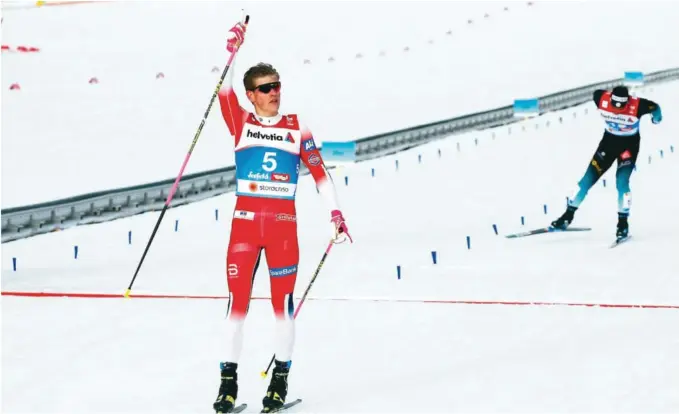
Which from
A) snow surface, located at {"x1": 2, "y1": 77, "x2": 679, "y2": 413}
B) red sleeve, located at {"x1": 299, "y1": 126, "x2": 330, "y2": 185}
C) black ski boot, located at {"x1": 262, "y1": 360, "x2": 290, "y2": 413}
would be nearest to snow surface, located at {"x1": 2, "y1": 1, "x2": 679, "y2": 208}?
snow surface, located at {"x1": 2, "y1": 77, "x2": 679, "y2": 413}

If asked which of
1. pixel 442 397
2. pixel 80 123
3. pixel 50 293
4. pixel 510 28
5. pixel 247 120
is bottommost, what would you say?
pixel 442 397

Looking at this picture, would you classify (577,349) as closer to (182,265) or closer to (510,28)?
(182,265)

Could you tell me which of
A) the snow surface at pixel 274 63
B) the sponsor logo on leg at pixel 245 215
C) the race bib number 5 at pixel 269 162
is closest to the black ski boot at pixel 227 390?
the sponsor logo on leg at pixel 245 215

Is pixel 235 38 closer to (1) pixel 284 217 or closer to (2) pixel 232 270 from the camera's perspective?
(1) pixel 284 217

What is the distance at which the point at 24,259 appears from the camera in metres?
12.6

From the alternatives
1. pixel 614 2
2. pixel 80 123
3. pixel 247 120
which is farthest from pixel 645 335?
pixel 614 2

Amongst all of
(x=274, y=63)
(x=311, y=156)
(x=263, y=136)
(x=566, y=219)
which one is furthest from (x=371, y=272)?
(x=274, y=63)

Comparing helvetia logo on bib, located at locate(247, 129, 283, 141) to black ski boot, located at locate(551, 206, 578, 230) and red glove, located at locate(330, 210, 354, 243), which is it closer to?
red glove, located at locate(330, 210, 354, 243)

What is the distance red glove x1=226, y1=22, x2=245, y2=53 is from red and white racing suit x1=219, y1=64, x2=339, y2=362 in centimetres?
33

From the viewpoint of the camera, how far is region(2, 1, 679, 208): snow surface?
2331 cm

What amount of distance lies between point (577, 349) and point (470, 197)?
942 centimetres

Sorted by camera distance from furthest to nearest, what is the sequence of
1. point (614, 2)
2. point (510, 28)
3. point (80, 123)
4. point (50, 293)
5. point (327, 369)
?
point (614, 2) < point (510, 28) < point (80, 123) < point (50, 293) < point (327, 369)

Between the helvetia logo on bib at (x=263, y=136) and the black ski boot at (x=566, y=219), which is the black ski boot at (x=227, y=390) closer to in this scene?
the helvetia logo on bib at (x=263, y=136)

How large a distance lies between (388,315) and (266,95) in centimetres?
349
